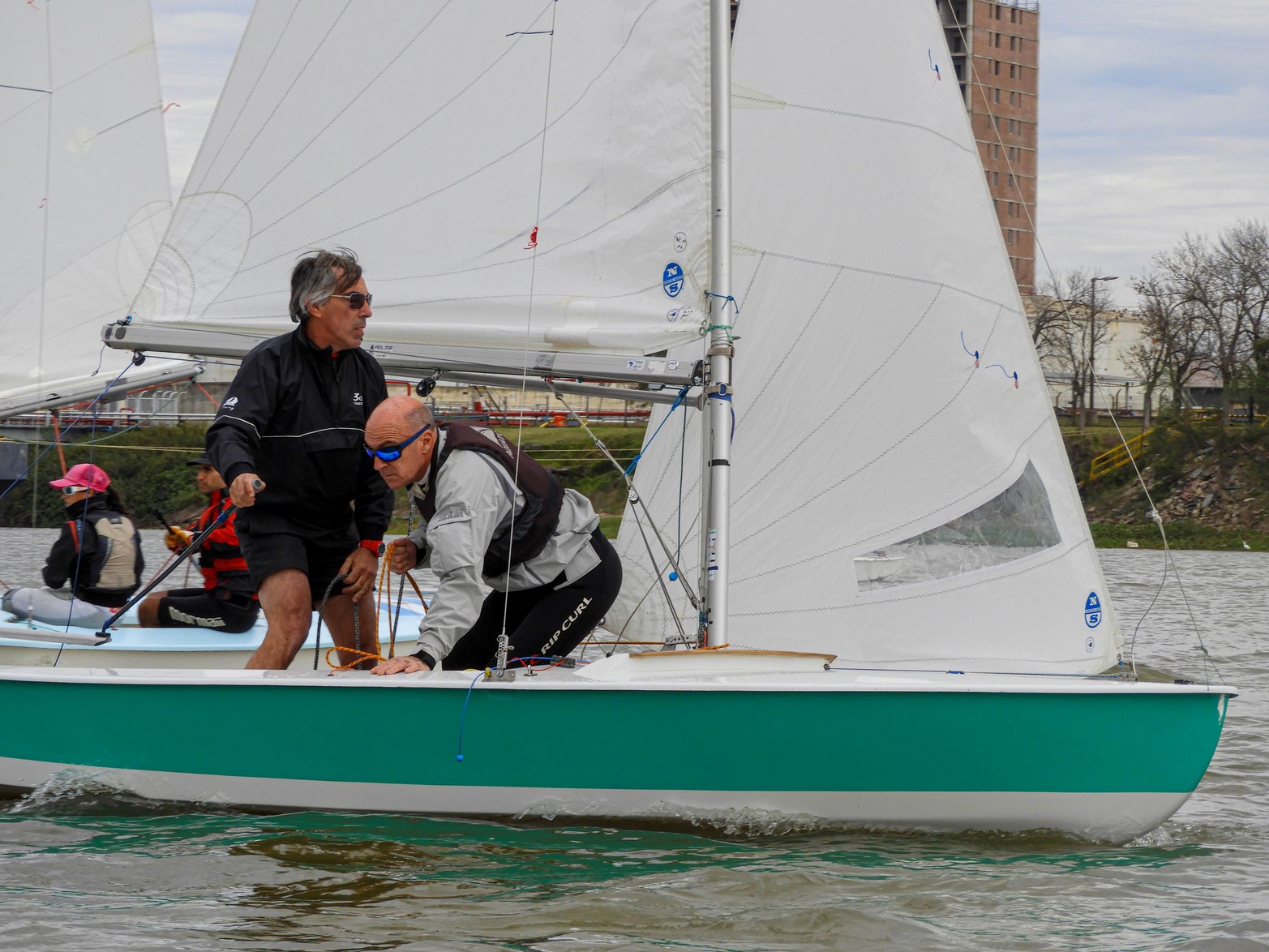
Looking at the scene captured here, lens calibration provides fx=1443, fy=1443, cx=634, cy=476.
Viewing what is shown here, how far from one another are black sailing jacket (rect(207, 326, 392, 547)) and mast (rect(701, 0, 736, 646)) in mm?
1118

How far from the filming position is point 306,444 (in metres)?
4.52

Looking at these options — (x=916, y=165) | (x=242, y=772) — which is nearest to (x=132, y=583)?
(x=242, y=772)

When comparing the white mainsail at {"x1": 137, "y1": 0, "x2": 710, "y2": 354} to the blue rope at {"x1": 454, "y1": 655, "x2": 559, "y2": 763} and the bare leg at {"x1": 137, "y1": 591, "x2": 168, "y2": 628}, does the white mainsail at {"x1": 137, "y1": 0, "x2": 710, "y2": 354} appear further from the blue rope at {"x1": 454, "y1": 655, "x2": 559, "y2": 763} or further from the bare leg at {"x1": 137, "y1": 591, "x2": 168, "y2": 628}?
the bare leg at {"x1": 137, "y1": 591, "x2": 168, "y2": 628}

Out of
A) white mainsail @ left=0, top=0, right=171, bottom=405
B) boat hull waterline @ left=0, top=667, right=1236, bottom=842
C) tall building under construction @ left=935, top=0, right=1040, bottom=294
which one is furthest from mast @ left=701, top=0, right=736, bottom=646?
tall building under construction @ left=935, top=0, right=1040, bottom=294

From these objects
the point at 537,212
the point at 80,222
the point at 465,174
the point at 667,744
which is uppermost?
the point at 80,222

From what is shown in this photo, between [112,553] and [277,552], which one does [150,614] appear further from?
[277,552]

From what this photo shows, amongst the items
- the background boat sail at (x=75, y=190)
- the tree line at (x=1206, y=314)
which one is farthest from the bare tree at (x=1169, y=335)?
the background boat sail at (x=75, y=190)

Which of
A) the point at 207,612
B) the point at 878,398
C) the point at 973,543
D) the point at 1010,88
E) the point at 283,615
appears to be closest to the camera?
the point at 283,615

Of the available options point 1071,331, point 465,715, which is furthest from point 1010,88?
point 465,715

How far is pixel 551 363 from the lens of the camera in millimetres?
4609

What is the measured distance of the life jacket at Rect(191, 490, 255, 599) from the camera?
20.4 ft

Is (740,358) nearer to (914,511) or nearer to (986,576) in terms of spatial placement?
(914,511)

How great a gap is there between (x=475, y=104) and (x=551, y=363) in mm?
979

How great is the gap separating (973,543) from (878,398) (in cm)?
60
